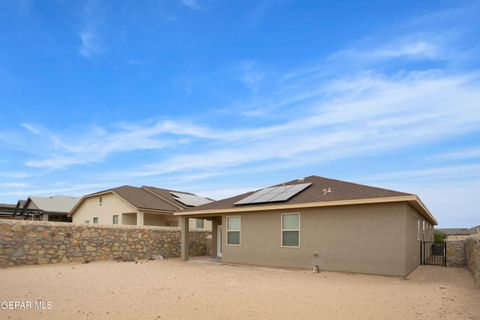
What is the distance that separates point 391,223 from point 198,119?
35.8 ft

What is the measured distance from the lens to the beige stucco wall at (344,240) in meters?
12.7

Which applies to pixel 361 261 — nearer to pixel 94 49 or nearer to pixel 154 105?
pixel 154 105

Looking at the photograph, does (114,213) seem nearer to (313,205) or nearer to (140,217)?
(140,217)

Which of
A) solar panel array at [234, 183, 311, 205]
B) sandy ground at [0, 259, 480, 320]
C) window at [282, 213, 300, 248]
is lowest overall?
sandy ground at [0, 259, 480, 320]

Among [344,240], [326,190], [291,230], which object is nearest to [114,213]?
[291,230]

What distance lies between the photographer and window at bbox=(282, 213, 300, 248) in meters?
15.2

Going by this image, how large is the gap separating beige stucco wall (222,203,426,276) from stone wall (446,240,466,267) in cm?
269

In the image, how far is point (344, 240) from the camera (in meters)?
13.7

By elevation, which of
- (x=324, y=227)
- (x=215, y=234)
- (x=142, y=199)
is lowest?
(x=215, y=234)

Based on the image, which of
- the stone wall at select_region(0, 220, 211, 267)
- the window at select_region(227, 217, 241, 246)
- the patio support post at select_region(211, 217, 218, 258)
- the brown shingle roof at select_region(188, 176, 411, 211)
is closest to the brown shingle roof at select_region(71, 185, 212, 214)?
the stone wall at select_region(0, 220, 211, 267)

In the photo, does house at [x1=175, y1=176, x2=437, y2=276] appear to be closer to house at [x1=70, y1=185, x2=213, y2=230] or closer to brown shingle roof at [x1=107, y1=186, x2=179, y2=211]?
brown shingle roof at [x1=107, y1=186, x2=179, y2=211]

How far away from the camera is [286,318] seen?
22.1ft

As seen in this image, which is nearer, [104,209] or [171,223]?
[171,223]

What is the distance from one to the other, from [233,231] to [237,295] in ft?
28.4
